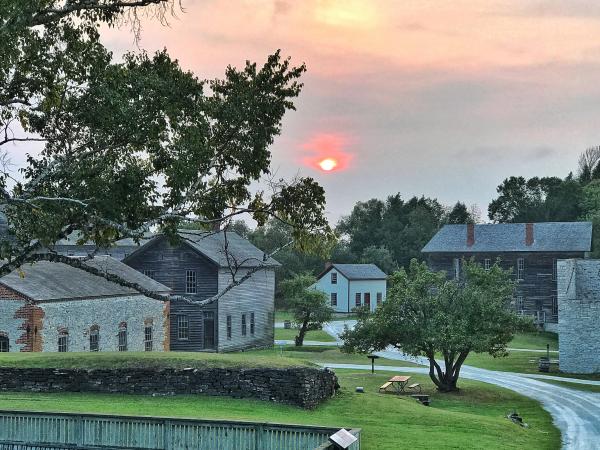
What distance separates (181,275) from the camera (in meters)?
58.7

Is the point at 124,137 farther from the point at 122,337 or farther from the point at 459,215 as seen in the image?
the point at 459,215

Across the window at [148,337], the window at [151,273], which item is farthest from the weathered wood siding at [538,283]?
the window at [148,337]

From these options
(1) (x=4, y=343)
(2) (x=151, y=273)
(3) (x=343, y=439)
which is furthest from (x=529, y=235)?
(3) (x=343, y=439)

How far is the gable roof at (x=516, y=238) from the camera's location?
83.7 m

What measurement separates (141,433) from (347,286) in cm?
8864

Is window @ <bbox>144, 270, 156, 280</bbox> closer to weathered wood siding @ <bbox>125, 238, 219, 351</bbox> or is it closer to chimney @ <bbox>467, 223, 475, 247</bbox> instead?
weathered wood siding @ <bbox>125, 238, 219, 351</bbox>

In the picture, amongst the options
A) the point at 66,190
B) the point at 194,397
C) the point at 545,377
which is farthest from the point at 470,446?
the point at 545,377

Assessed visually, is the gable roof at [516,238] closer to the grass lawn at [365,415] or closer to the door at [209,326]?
the door at [209,326]

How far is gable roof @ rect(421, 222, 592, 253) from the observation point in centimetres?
8369

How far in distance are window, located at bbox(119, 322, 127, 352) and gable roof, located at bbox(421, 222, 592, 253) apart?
50593mm

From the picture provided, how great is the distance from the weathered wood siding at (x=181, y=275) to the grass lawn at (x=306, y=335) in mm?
18081

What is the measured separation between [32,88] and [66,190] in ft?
10.1

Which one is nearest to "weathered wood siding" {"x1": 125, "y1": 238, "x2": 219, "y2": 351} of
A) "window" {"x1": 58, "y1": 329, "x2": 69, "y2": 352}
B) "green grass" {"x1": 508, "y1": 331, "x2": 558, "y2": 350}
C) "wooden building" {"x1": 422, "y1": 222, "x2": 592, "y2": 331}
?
"window" {"x1": 58, "y1": 329, "x2": 69, "y2": 352}

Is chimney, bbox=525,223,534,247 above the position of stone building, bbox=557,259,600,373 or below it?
above
